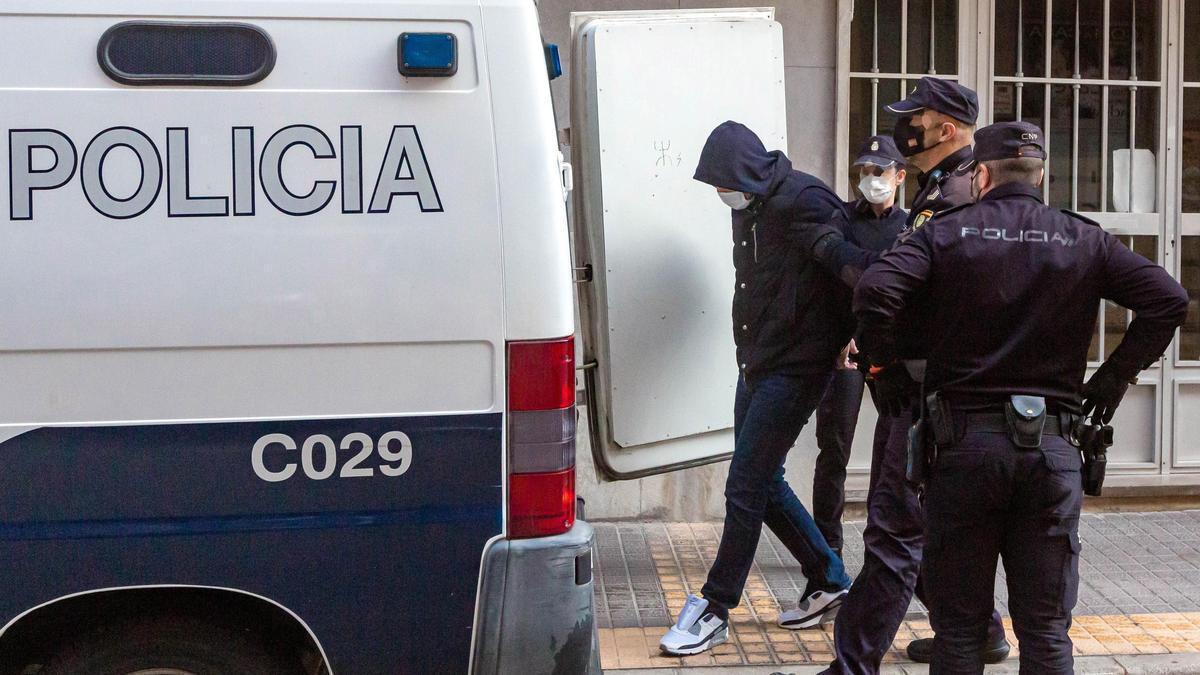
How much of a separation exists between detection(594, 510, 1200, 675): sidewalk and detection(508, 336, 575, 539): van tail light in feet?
5.68

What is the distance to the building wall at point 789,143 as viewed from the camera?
21.2 ft

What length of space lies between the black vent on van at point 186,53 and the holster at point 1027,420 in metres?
1.90

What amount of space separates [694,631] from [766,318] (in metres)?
1.12

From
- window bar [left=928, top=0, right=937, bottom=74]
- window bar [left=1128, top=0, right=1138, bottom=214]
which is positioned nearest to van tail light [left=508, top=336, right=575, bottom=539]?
window bar [left=928, top=0, right=937, bottom=74]

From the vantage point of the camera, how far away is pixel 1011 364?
3154 millimetres

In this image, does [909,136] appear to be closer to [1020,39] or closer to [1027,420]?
[1027,420]

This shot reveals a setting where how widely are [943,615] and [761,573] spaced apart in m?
2.33

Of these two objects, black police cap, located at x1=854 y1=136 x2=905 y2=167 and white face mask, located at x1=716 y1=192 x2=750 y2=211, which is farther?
black police cap, located at x1=854 y1=136 x2=905 y2=167

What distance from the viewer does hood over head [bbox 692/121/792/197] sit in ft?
14.1

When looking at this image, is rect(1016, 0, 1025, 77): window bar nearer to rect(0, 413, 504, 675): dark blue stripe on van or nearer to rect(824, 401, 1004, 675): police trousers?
rect(824, 401, 1004, 675): police trousers

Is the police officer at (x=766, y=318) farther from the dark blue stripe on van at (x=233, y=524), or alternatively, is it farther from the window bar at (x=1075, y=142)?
the window bar at (x=1075, y=142)

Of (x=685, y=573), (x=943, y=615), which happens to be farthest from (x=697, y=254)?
(x=943, y=615)

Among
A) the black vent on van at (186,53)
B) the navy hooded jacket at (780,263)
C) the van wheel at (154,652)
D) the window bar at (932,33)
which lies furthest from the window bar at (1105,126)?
the van wheel at (154,652)

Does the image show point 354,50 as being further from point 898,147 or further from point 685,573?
point 685,573
